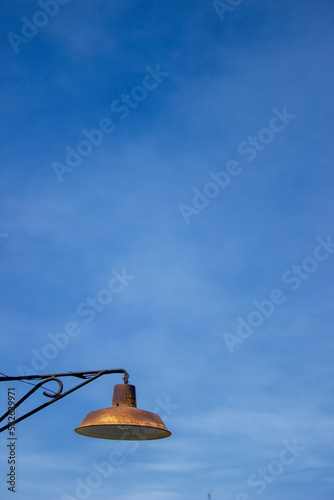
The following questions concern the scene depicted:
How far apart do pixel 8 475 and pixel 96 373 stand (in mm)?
4965

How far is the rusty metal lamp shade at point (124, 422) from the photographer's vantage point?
5.75 meters

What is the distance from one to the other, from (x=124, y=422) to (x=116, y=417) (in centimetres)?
12

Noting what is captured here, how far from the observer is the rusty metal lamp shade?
575cm

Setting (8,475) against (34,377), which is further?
(8,475)

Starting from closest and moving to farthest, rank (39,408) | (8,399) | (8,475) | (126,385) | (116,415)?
(116,415)
(126,385)
(39,408)
(8,399)
(8,475)

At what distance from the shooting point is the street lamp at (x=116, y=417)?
19.0ft

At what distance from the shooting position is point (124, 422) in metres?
5.68

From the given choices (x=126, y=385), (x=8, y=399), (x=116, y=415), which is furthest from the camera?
(x=8, y=399)

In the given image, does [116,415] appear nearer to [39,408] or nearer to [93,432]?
[93,432]

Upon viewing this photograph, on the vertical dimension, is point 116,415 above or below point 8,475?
below

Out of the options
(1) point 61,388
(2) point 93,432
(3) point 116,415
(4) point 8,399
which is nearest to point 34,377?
(1) point 61,388

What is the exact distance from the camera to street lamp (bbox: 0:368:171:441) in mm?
5777

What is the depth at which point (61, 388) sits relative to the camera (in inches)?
269

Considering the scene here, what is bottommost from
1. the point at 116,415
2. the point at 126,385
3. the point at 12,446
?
the point at 116,415
